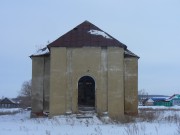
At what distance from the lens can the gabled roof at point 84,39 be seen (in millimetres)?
26594

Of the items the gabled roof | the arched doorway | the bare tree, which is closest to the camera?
the gabled roof

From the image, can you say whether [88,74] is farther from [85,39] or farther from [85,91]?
[85,91]

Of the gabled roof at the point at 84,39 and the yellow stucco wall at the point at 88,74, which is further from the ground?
the gabled roof at the point at 84,39

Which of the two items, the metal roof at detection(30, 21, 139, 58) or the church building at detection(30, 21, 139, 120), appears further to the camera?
the metal roof at detection(30, 21, 139, 58)

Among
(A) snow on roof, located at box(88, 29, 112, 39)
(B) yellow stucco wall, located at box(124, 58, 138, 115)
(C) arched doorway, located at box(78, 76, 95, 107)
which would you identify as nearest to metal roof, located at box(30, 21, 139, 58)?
(A) snow on roof, located at box(88, 29, 112, 39)

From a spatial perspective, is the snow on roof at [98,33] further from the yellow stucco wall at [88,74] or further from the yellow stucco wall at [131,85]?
the yellow stucco wall at [131,85]

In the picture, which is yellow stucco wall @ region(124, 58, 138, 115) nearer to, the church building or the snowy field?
the church building

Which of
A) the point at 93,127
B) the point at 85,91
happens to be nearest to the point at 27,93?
the point at 85,91

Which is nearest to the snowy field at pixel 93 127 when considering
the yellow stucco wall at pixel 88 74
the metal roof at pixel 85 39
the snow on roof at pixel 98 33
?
the yellow stucco wall at pixel 88 74

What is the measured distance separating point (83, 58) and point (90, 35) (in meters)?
1.90

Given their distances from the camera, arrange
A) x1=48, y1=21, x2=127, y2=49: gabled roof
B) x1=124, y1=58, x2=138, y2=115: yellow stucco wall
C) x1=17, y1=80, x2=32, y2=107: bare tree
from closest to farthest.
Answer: x1=48, y1=21, x2=127, y2=49: gabled roof → x1=124, y1=58, x2=138, y2=115: yellow stucco wall → x1=17, y1=80, x2=32, y2=107: bare tree

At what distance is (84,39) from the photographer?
26.9 m

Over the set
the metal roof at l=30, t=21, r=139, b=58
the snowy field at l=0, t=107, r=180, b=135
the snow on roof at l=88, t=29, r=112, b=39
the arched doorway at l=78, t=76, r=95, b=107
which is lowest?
the snowy field at l=0, t=107, r=180, b=135

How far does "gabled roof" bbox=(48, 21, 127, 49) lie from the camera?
2659 cm
